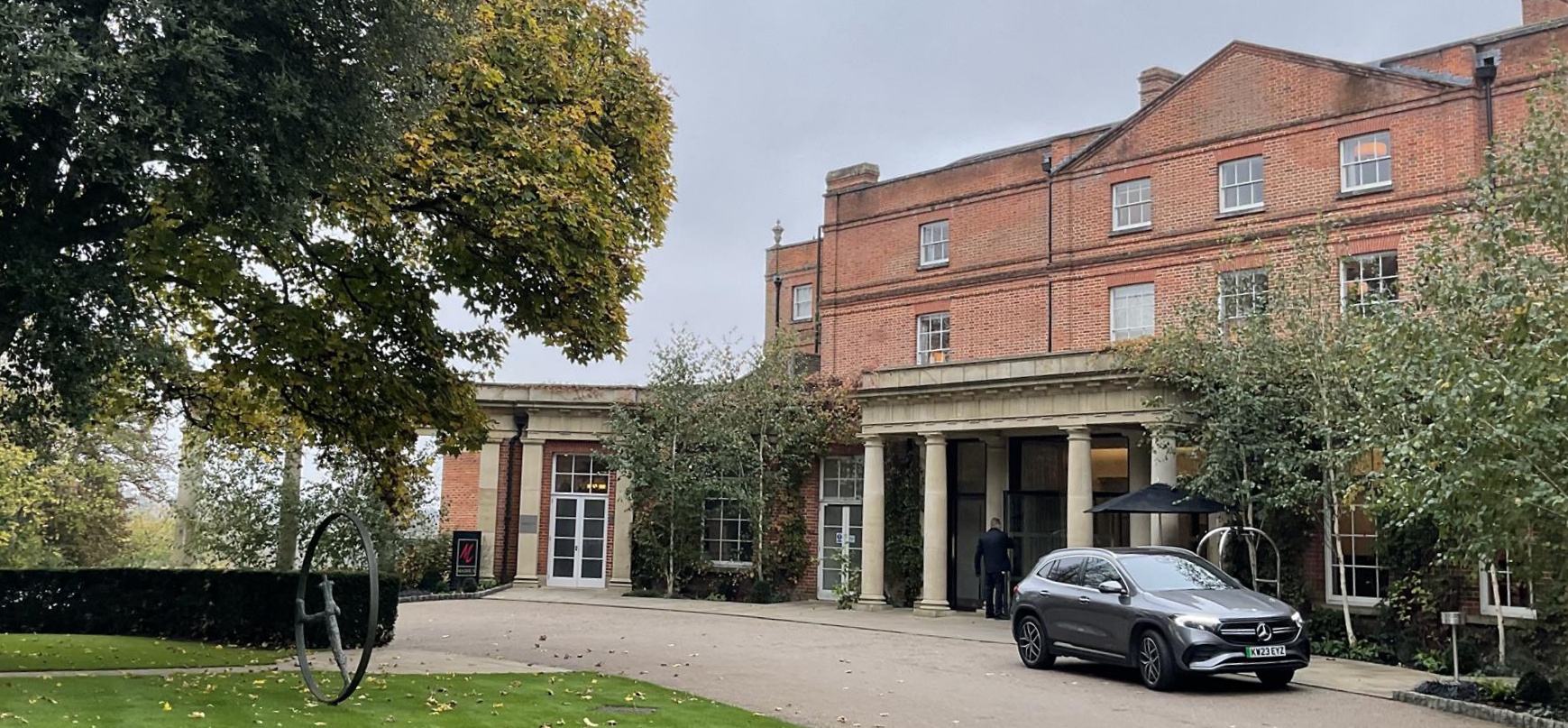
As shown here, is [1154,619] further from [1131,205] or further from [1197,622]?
[1131,205]

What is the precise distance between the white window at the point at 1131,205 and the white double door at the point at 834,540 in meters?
8.47

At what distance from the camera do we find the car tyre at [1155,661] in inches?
568

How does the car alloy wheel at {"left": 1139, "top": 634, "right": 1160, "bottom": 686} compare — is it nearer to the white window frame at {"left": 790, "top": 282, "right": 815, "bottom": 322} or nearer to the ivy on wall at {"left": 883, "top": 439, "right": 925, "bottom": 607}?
the ivy on wall at {"left": 883, "top": 439, "right": 925, "bottom": 607}

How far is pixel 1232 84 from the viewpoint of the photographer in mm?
26953

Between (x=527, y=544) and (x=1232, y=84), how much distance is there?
18851 millimetres

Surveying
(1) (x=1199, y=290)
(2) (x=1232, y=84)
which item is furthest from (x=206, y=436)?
(2) (x=1232, y=84)

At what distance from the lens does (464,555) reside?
30.6m

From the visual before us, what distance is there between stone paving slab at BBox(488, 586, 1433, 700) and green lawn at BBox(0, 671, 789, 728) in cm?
803

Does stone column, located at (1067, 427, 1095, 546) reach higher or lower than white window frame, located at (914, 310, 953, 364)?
lower

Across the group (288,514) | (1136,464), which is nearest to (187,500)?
(288,514)

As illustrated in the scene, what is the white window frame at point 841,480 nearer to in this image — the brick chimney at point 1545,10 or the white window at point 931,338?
the white window at point 931,338

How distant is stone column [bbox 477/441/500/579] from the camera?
104ft

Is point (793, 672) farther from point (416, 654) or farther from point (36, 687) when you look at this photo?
point (36, 687)

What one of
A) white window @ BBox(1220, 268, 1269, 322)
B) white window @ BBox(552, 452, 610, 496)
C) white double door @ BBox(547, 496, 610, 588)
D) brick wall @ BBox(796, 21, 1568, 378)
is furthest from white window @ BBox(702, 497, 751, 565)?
white window @ BBox(1220, 268, 1269, 322)
